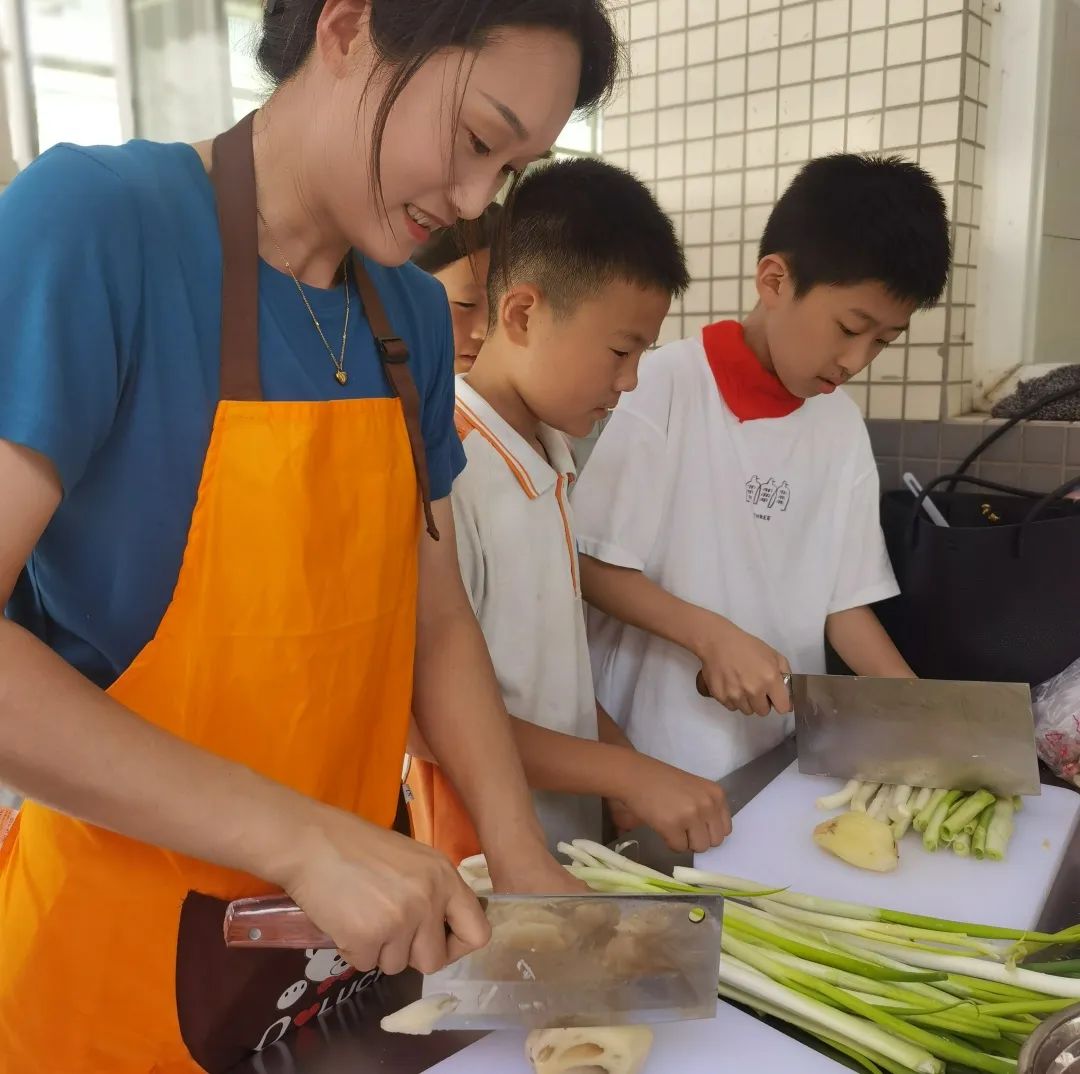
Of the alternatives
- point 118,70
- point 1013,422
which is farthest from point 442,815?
point 118,70

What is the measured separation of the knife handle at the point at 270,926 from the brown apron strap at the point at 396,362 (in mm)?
404

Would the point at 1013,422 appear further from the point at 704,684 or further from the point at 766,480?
the point at 704,684

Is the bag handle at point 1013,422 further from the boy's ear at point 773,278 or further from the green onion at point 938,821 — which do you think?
the green onion at point 938,821

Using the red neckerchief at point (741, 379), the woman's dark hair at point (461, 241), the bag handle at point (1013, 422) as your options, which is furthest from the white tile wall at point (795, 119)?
the woman's dark hair at point (461, 241)

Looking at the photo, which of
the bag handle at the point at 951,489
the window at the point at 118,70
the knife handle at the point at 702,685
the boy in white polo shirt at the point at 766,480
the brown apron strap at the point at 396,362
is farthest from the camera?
the window at the point at 118,70

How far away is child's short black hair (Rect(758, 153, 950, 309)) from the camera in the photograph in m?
1.54

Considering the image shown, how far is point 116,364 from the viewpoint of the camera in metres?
0.69

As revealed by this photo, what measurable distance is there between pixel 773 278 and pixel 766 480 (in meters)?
0.35

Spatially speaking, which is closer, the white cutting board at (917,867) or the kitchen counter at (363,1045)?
the kitchen counter at (363,1045)

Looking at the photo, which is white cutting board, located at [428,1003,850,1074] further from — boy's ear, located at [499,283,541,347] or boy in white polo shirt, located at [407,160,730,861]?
boy's ear, located at [499,283,541,347]

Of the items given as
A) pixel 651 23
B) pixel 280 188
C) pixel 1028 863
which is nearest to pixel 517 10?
pixel 280 188

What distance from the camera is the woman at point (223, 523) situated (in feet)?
2.10

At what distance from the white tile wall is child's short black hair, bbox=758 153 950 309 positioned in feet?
1.75

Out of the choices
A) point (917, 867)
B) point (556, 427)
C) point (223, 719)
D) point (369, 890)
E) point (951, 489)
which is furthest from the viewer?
point (951, 489)
